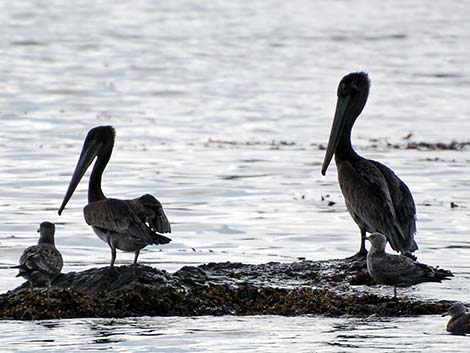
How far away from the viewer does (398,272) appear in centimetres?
1113

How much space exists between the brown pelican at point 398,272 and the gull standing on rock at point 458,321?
3.86 feet

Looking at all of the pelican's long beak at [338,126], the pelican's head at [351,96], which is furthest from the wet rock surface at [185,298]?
the pelican's head at [351,96]

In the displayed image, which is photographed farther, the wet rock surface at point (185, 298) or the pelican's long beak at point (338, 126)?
the pelican's long beak at point (338, 126)

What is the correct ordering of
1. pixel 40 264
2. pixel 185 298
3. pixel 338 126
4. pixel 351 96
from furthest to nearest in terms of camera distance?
pixel 351 96, pixel 338 126, pixel 185 298, pixel 40 264

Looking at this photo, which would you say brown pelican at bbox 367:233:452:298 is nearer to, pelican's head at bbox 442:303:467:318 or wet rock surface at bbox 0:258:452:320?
wet rock surface at bbox 0:258:452:320

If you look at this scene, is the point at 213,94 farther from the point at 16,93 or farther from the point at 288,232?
the point at 288,232

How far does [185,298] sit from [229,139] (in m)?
13.8

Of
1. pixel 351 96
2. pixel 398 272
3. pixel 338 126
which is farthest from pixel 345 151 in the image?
pixel 398 272

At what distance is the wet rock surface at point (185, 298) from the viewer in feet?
35.4

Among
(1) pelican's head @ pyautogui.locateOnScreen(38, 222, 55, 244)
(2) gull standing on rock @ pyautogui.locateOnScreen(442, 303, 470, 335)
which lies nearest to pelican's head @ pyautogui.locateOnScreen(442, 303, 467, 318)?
(2) gull standing on rock @ pyautogui.locateOnScreen(442, 303, 470, 335)

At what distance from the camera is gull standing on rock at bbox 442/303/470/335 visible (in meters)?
9.80

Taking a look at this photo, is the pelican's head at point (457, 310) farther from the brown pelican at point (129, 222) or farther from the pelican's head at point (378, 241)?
the brown pelican at point (129, 222)

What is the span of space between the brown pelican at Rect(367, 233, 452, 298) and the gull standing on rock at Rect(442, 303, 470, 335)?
3.86 feet

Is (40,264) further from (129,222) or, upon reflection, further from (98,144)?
(98,144)
